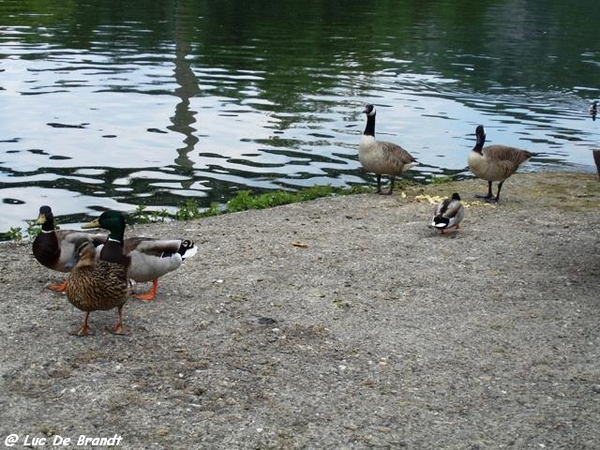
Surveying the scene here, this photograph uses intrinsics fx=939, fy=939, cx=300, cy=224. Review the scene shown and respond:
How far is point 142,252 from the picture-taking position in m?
9.55

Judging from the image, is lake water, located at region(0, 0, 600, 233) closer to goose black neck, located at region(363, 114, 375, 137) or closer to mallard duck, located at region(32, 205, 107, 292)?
goose black neck, located at region(363, 114, 375, 137)

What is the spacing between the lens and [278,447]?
6.62 m

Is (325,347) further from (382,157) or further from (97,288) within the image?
(382,157)

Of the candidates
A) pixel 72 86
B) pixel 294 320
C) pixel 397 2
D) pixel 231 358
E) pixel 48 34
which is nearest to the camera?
pixel 231 358

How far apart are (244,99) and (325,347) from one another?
59.4ft

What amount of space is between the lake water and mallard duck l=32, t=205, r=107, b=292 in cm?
428

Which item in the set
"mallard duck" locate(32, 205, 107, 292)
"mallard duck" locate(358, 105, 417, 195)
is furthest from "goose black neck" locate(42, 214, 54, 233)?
"mallard duck" locate(358, 105, 417, 195)

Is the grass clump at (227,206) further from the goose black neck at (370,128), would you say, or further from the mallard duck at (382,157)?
the goose black neck at (370,128)

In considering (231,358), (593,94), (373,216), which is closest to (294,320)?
(231,358)

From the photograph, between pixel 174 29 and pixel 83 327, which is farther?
pixel 174 29

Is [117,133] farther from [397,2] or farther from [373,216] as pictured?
[397,2]

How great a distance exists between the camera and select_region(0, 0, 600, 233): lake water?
17625 mm

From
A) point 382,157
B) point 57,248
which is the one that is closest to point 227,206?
point 382,157

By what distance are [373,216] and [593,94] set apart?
61.1 feet
